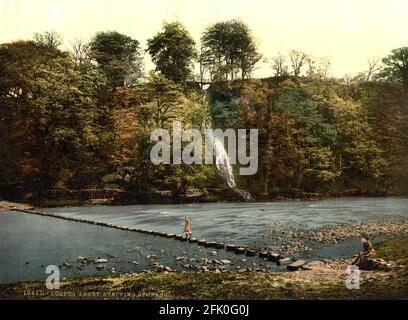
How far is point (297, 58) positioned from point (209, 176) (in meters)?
7.97

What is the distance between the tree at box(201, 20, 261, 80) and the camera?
67.4 feet

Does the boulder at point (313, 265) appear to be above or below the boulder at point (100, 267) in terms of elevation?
above

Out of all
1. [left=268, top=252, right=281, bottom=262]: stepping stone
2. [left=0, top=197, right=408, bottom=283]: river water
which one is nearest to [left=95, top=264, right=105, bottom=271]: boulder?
[left=0, top=197, right=408, bottom=283]: river water

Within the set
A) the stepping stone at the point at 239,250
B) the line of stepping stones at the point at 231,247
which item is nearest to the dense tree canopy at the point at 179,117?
the line of stepping stones at the point at 231,247

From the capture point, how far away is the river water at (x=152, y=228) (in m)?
14.4

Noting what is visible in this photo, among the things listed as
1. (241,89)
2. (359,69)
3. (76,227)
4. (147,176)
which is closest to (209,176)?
(147,176)

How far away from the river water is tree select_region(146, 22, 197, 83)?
915cm

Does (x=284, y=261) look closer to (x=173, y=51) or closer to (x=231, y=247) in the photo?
(x=231, y=247)

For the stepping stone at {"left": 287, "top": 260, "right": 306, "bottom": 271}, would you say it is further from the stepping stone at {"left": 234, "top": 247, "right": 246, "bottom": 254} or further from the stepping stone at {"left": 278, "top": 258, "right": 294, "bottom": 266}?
the stepping stone at {"left": 234, "top": 247, "right": 246, "bottom": 254}

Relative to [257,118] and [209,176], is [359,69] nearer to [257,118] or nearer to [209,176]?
[257,118]

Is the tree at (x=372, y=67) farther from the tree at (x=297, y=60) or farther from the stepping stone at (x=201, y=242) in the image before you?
the stepping stone at (x=201, y=242)

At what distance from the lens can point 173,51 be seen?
79.3ft

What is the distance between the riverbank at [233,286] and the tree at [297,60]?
30.5ft

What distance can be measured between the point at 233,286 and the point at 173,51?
16.3m
